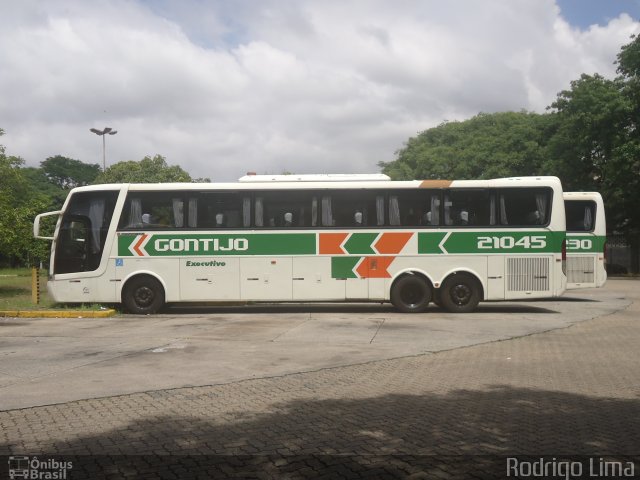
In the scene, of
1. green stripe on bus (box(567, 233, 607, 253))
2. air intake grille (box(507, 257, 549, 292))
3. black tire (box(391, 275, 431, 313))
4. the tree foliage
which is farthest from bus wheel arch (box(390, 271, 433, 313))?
the tree foliage

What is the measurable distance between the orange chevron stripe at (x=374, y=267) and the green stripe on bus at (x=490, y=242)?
Answer: 90 centimetres

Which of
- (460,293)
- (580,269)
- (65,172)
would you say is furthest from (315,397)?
(65,172)

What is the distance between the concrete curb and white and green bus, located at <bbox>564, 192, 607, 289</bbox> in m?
13.1

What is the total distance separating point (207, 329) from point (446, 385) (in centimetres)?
684

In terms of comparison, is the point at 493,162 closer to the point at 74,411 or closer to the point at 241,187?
the point at 241,187

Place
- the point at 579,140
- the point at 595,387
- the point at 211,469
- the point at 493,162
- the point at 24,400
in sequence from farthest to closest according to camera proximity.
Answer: the point at 493,162 < the point at 579,140 < the point at 595,387 < the point at 24,400 < the point at 211,469

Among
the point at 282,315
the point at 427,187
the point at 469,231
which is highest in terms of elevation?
the point at 427,187

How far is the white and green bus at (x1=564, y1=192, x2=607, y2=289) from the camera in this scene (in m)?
19.5

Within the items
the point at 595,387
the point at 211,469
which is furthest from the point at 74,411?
the point at 595,387

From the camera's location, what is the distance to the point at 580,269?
19.6 m

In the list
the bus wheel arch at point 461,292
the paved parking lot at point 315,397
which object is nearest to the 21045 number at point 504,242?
the bus wheel arch at point 461,292

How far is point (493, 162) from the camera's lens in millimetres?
47156

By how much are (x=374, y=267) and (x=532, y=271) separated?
3944 mm

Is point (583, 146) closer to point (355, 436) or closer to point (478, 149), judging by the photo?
point (478, 149)
